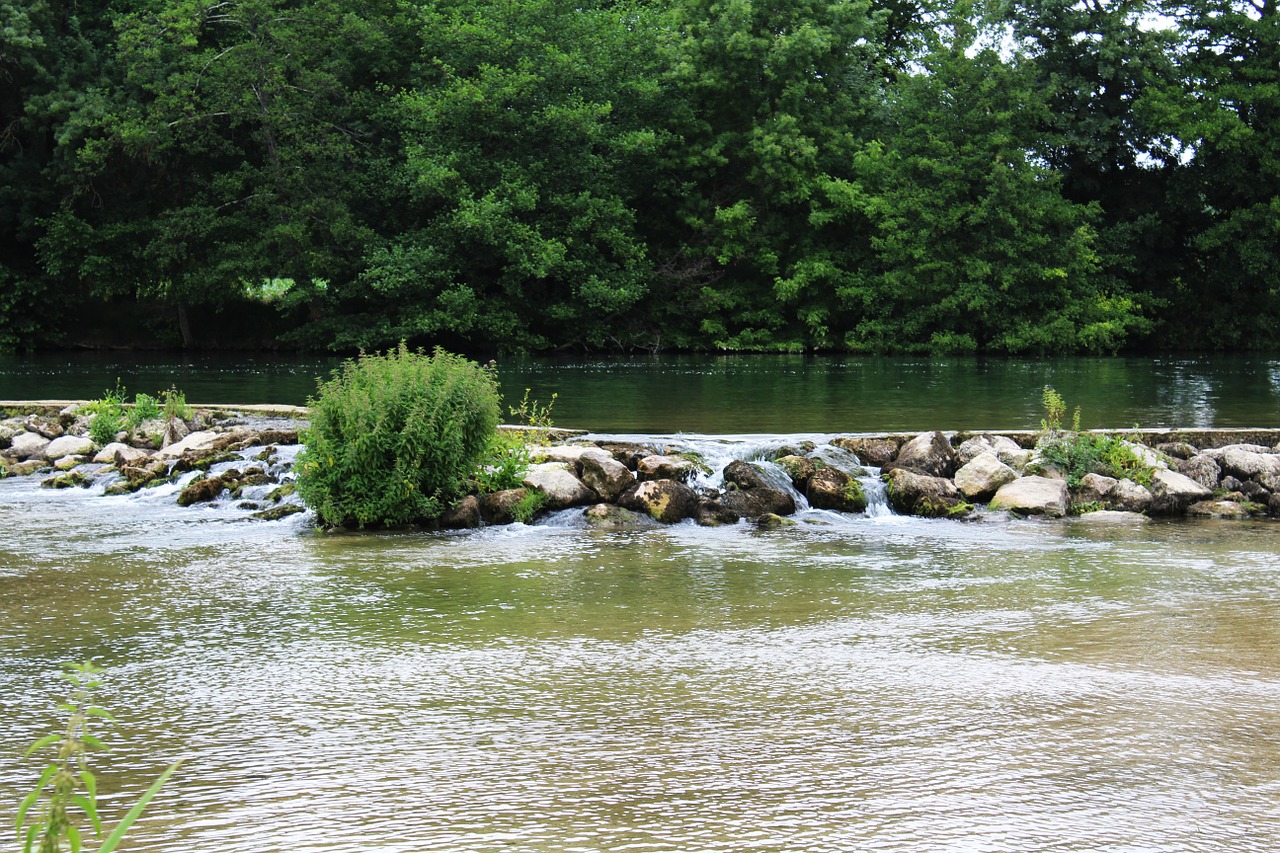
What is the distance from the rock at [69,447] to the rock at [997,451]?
9553 mm

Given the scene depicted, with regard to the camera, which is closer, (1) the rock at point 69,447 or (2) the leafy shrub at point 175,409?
(1) the rock at point 69,447

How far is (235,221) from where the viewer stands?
3675 centimetres

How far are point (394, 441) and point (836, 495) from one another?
3990 mm

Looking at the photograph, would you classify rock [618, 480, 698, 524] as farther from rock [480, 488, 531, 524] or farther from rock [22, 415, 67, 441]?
rock [22, 415, 67, 441]

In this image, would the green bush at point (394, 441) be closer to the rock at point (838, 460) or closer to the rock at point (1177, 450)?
the rock at point (838, 460)

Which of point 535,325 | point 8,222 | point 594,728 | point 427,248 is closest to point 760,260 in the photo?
point 535,325

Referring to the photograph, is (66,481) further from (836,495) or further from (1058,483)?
(1058,483)

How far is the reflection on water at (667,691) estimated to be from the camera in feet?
14.4


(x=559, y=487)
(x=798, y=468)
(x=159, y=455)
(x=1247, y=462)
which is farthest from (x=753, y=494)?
(x=159, y=455)

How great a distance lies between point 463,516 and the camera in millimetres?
11461

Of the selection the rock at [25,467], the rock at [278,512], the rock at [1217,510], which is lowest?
the rock at [278,512]

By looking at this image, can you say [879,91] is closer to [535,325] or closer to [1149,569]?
[535,325]

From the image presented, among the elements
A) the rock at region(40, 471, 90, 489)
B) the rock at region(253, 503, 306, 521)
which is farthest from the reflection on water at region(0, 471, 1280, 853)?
the rock at region(40, 471, 90, 489)

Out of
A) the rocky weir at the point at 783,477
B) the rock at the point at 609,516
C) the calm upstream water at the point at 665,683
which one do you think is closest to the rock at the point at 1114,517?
the rocky weir at the point at 783,477
